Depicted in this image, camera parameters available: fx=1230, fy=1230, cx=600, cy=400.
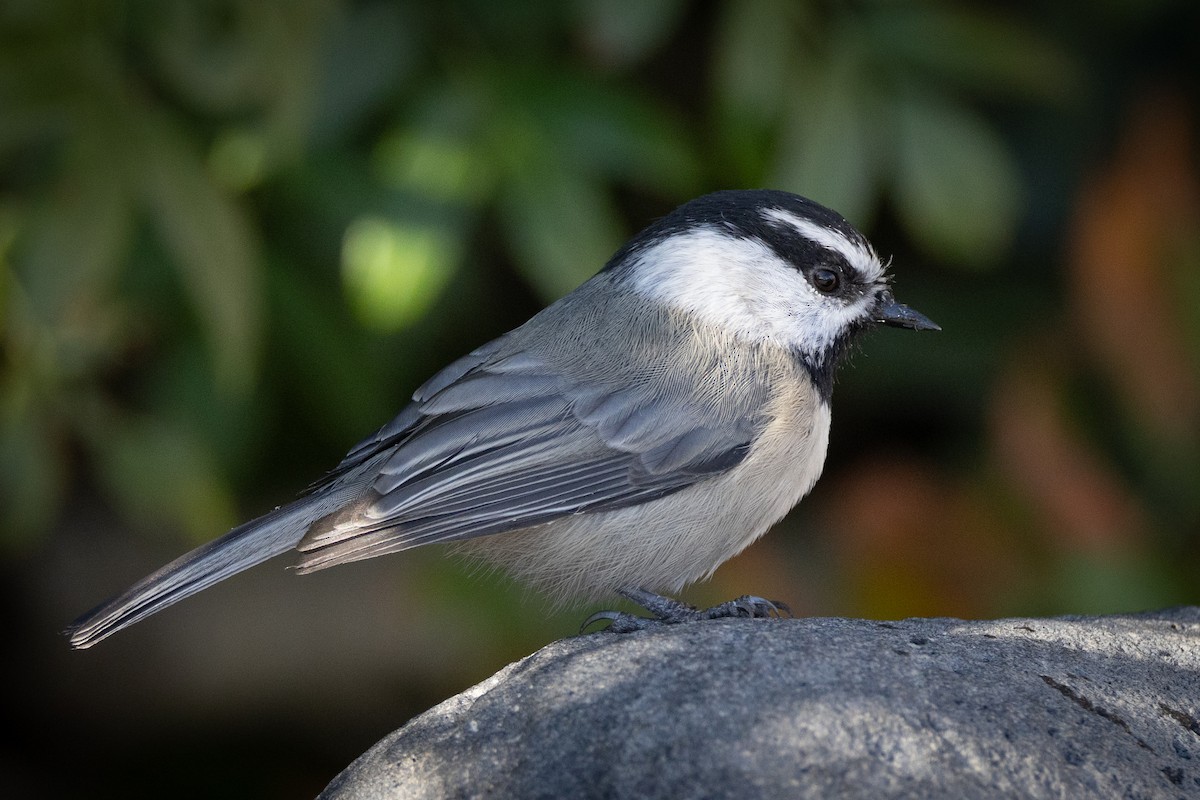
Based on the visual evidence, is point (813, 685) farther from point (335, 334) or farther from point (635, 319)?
point (335, 334)

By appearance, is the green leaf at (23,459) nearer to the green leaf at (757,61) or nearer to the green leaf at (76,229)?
the green leaf at (76,229)

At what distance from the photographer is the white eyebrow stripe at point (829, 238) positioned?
214cm

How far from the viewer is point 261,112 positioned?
241cm

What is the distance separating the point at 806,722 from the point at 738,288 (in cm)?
101

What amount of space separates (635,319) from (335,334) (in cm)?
95

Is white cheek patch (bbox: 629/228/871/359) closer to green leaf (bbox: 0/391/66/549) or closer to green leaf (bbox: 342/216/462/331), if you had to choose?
green leaf (bbox: 342/216/462/331)

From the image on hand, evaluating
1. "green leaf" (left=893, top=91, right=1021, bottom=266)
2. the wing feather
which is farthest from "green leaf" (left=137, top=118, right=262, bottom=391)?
"green leaf" (left=893, top=91, right=1021, bottom=266)

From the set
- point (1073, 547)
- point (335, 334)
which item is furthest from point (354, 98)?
point (1073, 547)

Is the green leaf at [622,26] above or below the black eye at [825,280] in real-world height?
above

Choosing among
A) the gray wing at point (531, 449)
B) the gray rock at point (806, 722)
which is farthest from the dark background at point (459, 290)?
the gray rock at point (806, 722)

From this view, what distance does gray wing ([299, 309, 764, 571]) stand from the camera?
6.13 feet

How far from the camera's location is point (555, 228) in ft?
7.43

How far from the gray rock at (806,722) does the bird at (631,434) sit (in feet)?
1.01

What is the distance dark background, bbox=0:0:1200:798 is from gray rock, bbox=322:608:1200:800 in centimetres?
92
